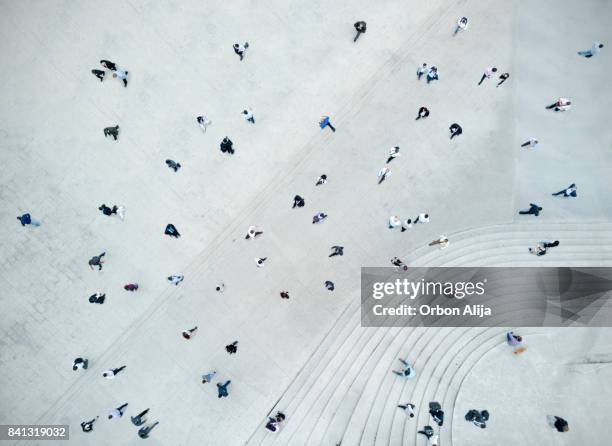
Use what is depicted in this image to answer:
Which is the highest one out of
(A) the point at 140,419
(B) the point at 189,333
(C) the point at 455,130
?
(C) the point at 455,130

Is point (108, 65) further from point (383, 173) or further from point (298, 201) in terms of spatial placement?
point (383, 173)

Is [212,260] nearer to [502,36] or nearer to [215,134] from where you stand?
[215,134]

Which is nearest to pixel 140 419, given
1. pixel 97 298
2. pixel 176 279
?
pixel 97 298

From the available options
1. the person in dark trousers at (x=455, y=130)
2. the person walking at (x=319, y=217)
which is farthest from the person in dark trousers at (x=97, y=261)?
the person in dark trousers at (x=455, y=130)

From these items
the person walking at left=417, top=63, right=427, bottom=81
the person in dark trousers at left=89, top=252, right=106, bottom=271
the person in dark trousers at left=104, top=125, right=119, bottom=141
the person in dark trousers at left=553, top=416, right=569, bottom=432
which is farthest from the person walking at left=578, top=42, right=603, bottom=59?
the person in dark trousers at left=89, top=252, right=106, bottom=271

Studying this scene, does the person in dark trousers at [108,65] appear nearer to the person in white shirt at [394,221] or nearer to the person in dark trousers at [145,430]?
the person in white shirt at [394,221]

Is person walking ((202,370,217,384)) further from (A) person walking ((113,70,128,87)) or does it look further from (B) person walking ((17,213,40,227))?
(A) person walking ((113,70,128,87))
